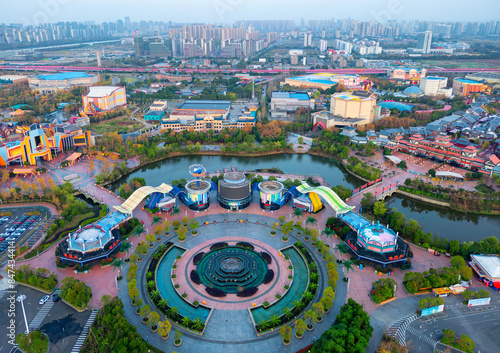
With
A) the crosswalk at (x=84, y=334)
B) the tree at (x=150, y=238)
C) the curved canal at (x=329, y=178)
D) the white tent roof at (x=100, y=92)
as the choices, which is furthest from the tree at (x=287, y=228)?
the white tent roof at (x=100, y=92)

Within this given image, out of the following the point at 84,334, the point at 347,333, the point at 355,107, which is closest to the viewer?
the point at 347,333

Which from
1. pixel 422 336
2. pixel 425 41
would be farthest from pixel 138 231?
pixel 425 41

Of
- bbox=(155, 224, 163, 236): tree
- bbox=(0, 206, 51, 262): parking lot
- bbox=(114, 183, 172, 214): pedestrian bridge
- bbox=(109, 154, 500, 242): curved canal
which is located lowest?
bbox=(109, 154, 500, 242): curved canal

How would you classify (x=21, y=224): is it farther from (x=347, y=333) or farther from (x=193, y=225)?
(x=347, y=333)

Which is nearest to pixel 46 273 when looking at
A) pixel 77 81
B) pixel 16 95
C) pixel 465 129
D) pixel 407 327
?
pixel 407 327

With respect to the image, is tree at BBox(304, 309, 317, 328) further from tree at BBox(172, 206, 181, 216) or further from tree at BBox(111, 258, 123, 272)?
tree at BBox(172, 206, 181, 216)

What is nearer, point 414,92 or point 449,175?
point 449,175

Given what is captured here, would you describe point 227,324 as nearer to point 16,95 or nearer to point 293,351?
point 293,351

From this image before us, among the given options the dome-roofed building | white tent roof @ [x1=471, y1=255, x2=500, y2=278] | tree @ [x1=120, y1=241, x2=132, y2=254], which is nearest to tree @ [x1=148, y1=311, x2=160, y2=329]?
tree @ [x1=120, y1=241, x2=132, y2=254]
